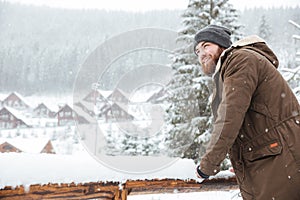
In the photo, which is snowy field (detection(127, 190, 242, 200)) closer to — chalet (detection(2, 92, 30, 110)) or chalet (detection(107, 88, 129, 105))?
chalet (detection(107, 88, 129, 105))

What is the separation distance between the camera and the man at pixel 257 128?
3.82 feet

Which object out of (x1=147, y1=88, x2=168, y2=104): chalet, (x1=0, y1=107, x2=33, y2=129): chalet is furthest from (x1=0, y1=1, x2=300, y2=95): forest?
(x1=147, y1=88, x2=168, y2=104): chalet

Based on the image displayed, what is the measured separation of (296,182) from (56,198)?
1075 mm

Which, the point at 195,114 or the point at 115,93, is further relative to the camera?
the point at 195,114

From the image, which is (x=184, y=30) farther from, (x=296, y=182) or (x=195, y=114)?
(x=296, y=182)

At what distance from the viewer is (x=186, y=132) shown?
9.98 m

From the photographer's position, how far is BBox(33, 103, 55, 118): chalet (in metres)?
40.3

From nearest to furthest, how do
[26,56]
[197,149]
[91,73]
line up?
[91,73] < [197,149] < [26,56]

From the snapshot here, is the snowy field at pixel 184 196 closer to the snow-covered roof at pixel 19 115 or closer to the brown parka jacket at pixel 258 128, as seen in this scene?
the brown parka jacket at pixel 258 128

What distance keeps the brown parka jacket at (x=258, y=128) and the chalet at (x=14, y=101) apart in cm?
4406

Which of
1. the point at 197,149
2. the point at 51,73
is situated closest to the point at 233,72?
the point at 197,149

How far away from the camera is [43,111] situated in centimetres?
4103

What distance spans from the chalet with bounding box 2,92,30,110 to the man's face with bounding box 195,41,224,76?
43.7 m

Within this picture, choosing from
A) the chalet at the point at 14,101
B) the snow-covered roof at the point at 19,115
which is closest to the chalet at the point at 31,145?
the snow-covered roof at the point at 19,115
